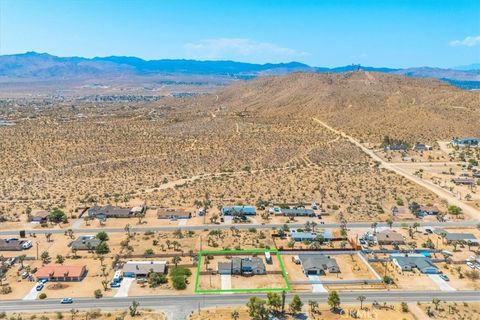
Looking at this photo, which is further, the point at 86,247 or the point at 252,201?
the point at 252,201

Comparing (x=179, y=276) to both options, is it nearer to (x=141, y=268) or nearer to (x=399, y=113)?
(x=141, y=268)

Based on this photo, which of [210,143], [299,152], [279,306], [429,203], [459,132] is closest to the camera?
[279,306]

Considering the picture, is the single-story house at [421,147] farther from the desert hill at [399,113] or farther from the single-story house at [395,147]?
the desert hill at [399,113]

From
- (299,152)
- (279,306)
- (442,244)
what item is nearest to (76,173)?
(299,152)

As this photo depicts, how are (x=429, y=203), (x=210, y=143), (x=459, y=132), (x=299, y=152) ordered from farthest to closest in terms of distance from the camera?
(x=459, y=132) < (x=210, y=143) < (x=299, y=152) < (x=429, y=203)

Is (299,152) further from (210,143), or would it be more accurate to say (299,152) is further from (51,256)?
(51,256)

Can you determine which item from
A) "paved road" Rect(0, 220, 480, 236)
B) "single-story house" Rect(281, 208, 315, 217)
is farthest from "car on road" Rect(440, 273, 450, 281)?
"single-story house" Rect(281, 208, 315, 217)
